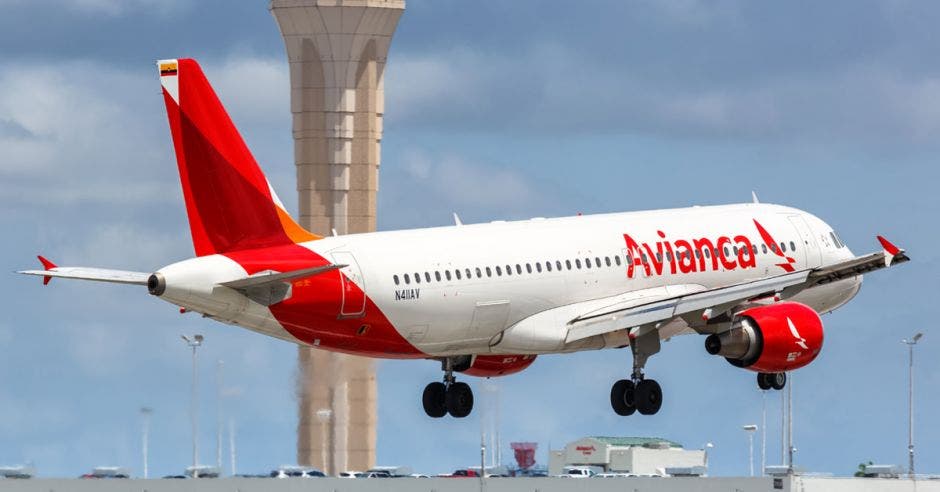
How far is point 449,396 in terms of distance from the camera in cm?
11150

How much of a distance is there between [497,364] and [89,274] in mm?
21123

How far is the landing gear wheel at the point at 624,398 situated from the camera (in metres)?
110

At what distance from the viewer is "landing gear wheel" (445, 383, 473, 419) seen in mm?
111250

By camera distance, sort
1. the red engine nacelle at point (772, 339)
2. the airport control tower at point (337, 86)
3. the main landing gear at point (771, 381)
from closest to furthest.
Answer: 1. the red engine nacelle at point (772, 339)
2. the main landing gear at point (771, 381)
3. the airport control tower at point (337, 86)

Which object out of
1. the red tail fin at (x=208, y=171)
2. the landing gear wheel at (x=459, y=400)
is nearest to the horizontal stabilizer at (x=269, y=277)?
the red tail fin at (x=208, y=171)

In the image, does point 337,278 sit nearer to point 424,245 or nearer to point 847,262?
point 424,245

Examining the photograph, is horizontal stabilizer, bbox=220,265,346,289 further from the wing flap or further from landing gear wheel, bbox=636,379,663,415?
landing gear wheel, bbox=636,379,663,415

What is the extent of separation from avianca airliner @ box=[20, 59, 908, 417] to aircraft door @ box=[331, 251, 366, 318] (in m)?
0.07

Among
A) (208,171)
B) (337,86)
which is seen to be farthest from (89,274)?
(337,86)

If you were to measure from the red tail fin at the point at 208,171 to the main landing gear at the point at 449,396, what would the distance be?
14051mm

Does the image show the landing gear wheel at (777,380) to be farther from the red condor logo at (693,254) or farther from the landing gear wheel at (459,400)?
the landing gear wheel at (459,400)

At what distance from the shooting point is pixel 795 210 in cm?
11825

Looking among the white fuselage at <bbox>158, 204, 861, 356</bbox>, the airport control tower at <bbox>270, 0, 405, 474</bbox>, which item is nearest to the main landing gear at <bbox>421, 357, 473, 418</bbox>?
the white fuselage at <bbox>158, 204, 861, 356</bbox>

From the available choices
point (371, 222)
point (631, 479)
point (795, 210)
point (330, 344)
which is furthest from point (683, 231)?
point (371, 222)
